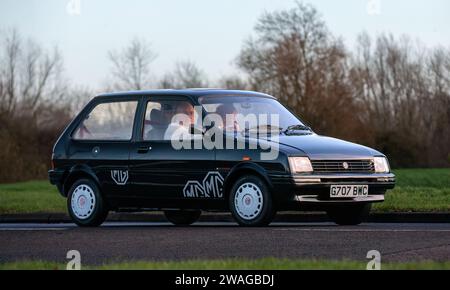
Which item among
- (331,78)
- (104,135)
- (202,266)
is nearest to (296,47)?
(331,78)

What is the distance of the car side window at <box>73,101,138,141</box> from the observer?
1424cm

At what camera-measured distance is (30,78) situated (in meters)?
78.3

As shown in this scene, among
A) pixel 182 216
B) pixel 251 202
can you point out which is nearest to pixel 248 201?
pixel 251 202

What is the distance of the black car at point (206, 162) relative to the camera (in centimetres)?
1266

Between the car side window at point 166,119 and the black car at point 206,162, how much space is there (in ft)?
0.05

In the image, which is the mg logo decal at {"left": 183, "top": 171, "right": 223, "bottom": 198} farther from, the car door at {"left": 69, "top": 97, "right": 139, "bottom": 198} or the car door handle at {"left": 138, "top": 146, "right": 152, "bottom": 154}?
the car door at {"left": 69, "top": 97, "right": 139, "bottom": 198}

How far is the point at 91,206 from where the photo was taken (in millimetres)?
14266

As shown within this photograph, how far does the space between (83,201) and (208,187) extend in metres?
2.18

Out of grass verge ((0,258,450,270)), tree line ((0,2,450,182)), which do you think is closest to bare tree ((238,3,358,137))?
tree line ((0,2,450,182))

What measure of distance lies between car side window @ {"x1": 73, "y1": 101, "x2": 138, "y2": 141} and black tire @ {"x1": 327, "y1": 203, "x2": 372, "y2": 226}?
3.07 metres

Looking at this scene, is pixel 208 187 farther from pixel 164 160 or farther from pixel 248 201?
pixel 164 160

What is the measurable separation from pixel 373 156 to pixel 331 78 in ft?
174

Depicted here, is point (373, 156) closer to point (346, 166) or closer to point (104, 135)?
point (346, 166)

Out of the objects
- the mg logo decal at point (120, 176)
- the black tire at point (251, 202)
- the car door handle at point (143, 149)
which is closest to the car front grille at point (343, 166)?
the black tire at point (251, 202)
